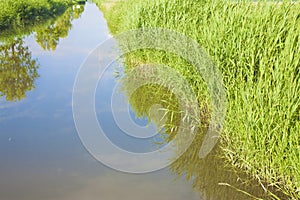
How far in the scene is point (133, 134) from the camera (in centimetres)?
592

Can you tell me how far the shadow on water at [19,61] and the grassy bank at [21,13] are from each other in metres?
0.55

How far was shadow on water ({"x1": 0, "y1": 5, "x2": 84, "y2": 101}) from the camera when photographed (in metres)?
8.20

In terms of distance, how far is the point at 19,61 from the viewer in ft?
35.0

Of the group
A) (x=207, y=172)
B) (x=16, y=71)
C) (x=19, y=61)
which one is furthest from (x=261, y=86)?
(x=19, y=61)

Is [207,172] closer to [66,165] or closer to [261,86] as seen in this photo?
[261,86]

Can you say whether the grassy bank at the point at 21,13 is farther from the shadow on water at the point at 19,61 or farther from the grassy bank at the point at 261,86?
the grassy bank at the point at 261,86

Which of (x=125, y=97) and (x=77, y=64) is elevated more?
(x=77, y=64)

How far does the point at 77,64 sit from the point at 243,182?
7.32 metres

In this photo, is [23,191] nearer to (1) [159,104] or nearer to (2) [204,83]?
(2) [204,83]

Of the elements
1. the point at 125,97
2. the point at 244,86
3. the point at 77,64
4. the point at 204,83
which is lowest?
the point at 244,86

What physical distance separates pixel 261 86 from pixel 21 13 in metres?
17.4

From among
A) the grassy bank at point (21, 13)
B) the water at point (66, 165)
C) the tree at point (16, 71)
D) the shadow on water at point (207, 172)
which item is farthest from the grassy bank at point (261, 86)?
the grassy bank at point (21, 13)

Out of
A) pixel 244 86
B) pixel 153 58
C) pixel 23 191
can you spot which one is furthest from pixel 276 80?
pixel 153 58

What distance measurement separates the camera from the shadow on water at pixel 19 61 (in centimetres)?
820
